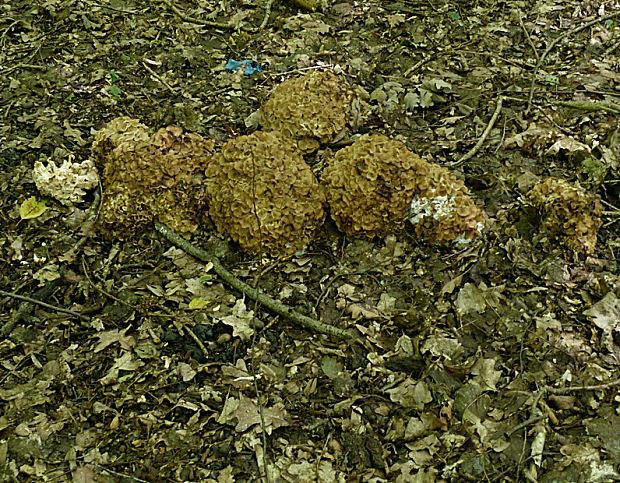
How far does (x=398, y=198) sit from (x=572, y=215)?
1195 mm

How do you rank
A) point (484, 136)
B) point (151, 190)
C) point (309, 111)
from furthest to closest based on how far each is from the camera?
point (484, 136), point (309, 111), point (151, 190)

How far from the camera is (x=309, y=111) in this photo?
5137 mm

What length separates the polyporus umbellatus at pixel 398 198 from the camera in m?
4.50

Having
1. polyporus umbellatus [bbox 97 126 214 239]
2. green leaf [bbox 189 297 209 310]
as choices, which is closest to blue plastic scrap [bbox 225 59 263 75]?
polyporus umbellatus [bbox 97 126 214 239]

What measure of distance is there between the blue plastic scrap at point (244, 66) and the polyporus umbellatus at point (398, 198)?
2.19 m

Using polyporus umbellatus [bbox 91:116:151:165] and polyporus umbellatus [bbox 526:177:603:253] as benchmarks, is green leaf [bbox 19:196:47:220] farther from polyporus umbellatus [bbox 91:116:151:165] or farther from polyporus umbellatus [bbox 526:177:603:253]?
polyporus umbellatus [bbox 526:177:603:253]

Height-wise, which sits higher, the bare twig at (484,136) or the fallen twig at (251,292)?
the bare twig at (484,136)

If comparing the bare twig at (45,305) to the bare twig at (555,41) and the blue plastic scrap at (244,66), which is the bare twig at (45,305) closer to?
the blue plastic scrap at (244,66)

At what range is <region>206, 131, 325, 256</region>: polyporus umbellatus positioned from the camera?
4.52 m

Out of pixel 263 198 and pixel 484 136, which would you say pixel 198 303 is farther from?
pixel 484 136

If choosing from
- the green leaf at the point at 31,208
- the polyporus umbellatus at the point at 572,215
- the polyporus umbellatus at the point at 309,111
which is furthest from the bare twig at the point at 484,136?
the green leaf at the point at 31,208

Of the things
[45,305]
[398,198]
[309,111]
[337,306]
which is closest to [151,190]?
[45,305]

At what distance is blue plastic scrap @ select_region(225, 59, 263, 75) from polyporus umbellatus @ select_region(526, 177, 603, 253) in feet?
10.4

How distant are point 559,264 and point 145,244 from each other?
2.98 meters
